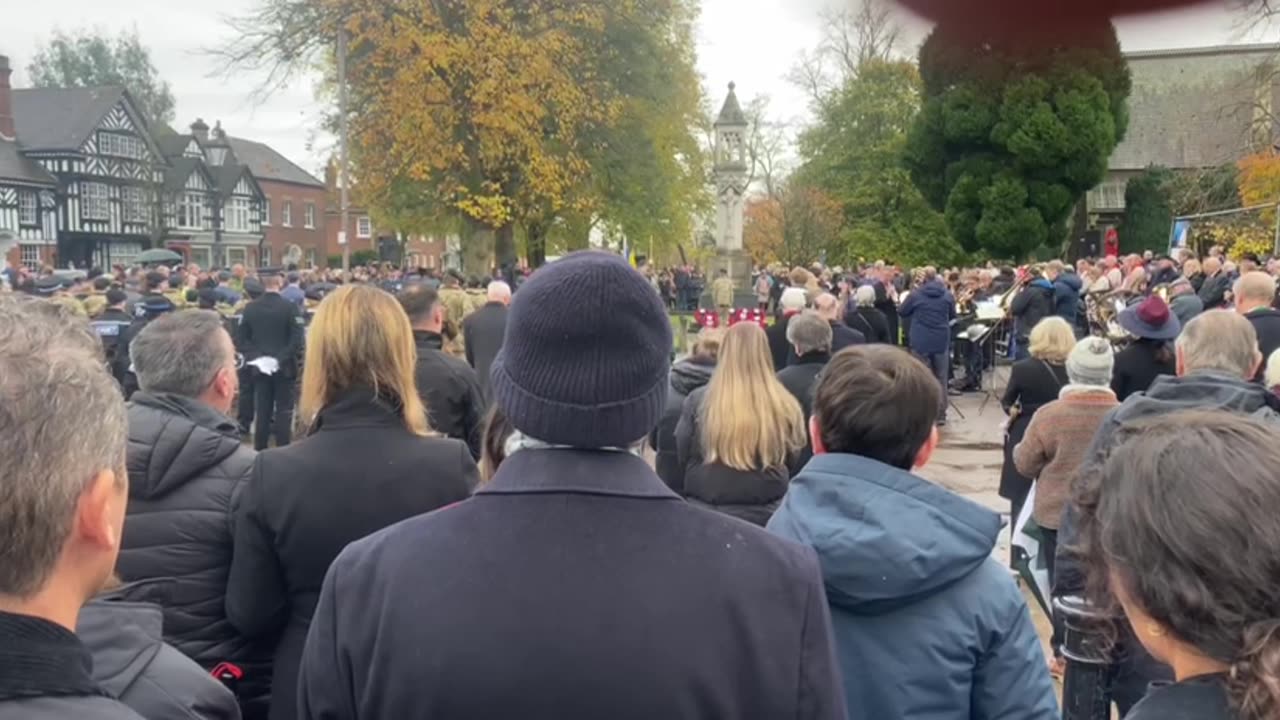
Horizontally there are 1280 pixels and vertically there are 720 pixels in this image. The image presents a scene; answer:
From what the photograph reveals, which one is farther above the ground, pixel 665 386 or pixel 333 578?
pixel 665 386

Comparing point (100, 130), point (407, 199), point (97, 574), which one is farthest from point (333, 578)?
point (100, 130)

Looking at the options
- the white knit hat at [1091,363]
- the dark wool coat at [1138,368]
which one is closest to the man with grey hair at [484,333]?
the dark wool coat at [1138,368]

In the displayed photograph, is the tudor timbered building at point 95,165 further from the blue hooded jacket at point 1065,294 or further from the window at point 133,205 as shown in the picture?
the blue hooded jacket at point 1065,294

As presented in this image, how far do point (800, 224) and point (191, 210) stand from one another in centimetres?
4113

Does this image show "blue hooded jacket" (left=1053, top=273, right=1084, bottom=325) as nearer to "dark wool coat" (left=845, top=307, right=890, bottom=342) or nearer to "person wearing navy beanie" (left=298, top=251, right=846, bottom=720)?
"dark wool coat" (left=845, top=307, right=890, bottom=342)

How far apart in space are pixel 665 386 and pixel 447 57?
24683 mm

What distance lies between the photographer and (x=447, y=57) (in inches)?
981

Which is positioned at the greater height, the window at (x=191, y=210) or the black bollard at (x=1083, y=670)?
the window at (x=191, y=210)

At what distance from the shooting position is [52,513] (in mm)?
1361

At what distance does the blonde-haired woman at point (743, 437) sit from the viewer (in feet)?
14.0

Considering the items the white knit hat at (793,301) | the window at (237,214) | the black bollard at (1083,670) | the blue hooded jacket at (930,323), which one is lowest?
the black bollard at (1083,670)

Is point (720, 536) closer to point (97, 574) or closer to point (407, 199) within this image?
point (97, 574)

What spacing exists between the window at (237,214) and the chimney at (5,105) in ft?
48.8

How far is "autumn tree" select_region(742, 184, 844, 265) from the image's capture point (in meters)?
42.2
